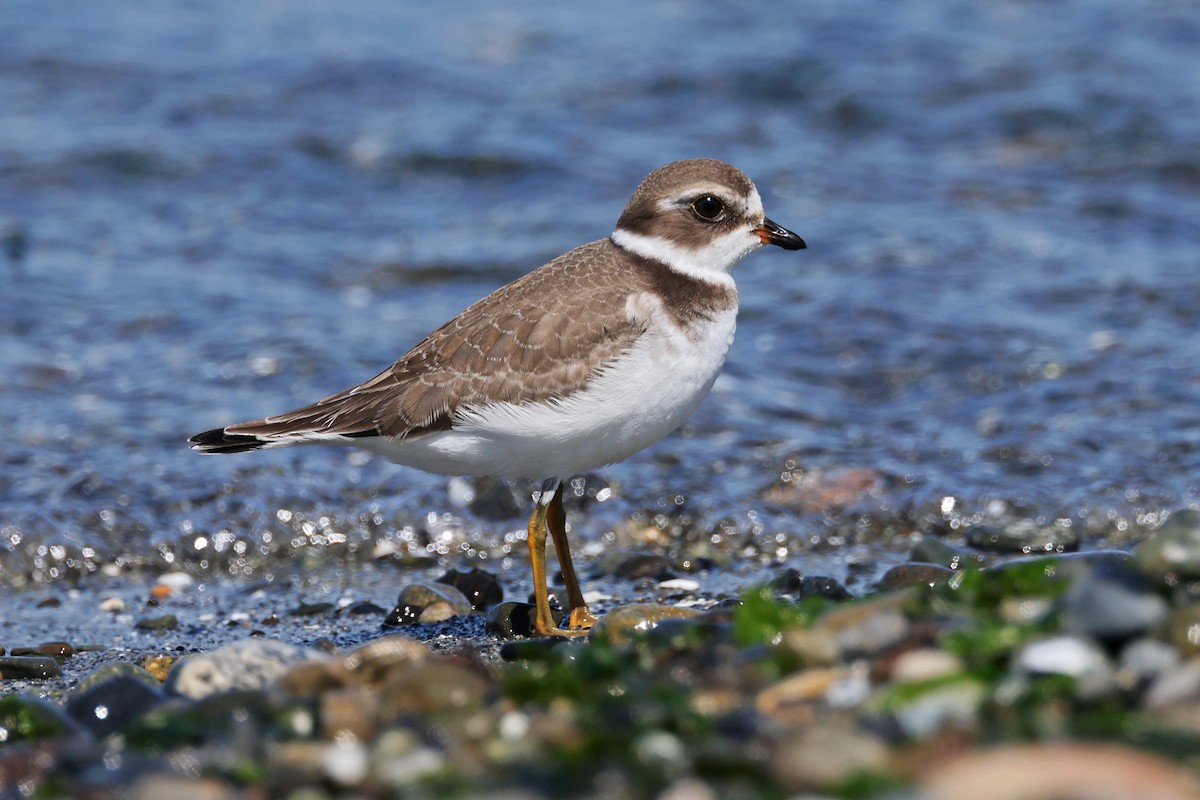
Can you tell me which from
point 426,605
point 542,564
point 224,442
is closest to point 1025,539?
point 542,564

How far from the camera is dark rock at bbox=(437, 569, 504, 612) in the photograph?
6.48m

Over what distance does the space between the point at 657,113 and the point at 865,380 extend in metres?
5.82

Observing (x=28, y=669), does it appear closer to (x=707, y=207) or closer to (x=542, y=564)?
(x=542, y=564)

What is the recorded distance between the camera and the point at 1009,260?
1066cm

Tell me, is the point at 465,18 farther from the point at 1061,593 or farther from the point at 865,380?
the point at 1061,593

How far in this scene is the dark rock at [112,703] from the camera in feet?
14.9

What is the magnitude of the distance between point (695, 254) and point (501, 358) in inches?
37.4

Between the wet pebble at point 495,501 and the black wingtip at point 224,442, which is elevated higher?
the black wingtip at point 224,442

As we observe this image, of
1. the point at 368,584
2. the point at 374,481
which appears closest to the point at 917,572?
the point at 368,584

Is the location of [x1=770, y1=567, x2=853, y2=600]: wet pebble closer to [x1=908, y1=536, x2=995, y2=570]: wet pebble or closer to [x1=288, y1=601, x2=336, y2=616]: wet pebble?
[x1=908, y1=536, x2=995, y2=570]: wet pebble

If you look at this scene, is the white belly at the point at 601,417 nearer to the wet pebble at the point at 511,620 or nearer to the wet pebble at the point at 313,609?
the wet pebble at the point at 511,620

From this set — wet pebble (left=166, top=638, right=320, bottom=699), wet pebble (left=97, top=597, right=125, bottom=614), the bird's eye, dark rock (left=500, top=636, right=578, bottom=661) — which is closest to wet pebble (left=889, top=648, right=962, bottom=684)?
dark rock (left=500, top=636, right=578, bottom=661)

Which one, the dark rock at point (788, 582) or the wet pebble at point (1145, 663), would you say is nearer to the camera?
the wet pebble at point (1145, 663)

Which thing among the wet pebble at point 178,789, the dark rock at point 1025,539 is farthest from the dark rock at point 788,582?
the wet pebble at point 178,789
